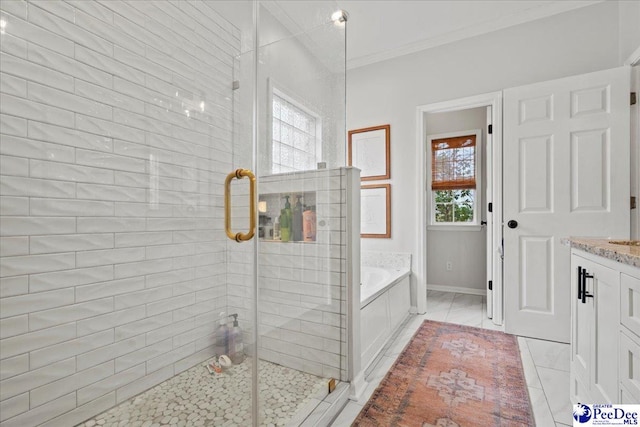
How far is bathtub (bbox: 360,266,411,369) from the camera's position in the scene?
1.95 meters

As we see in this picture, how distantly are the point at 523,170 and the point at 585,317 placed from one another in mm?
1531

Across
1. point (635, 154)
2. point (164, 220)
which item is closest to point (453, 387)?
point (164, 220)

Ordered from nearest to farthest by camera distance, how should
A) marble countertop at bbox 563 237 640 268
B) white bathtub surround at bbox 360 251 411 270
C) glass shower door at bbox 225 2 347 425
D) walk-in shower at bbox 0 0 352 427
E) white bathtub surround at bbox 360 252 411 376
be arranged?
marble countertop at bbox 563 237 640 268
walk-in shower at bbox 0 0 352 427
glass shower door at bbox 225 2 347 425
white bathtub surround at bbox 360 252 411 376
white bathtub surround at bbox 360 251 411 270

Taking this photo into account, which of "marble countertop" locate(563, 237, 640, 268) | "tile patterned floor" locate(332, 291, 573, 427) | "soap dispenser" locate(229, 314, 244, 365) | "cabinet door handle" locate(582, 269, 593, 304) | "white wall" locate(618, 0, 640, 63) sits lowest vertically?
"tile patterned floor" locate(332, 291, 573, 427)

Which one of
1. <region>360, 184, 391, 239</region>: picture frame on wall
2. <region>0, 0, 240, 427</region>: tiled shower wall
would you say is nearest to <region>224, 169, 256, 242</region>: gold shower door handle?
<region>0, 0, 240, 427</region>: tiled shower wall

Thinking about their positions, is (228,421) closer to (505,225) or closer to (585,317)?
(585,317)

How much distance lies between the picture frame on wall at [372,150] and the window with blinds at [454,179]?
112 centimetres

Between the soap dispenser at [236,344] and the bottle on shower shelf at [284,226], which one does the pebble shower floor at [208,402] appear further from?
the bottle on shower shelf at [284,226]

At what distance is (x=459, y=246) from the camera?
3863mm

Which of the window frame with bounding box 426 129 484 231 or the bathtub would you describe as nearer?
the bathtub

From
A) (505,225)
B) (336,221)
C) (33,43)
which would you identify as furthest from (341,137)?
(505,225)

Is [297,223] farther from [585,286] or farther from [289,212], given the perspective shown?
[585,286]

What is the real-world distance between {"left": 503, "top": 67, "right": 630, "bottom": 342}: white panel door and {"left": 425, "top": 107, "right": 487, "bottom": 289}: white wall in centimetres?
123

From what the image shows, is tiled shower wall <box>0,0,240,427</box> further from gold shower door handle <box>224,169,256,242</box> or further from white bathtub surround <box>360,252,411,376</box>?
white bathtub surround <box>360,252,411,376</box>
